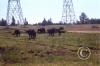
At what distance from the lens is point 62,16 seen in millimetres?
78562

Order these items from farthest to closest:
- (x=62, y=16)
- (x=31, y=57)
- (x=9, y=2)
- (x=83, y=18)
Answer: (x=83, y=18) < (x=62, y=16) < (x=9, y=2) < (x=31, y=57)

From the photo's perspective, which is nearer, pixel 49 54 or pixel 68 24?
pixel 49 54

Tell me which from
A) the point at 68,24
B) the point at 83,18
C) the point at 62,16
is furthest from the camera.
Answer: the point at 83,18

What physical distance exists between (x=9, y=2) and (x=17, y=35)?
27430 millimetres

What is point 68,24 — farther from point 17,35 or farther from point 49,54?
point 49,54

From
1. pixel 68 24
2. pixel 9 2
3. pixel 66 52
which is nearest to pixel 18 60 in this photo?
pixel 66 52

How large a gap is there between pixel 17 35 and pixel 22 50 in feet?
62.2

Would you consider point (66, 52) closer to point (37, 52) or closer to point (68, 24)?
point (37, 52)

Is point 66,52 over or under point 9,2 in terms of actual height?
under

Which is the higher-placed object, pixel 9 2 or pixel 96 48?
pixel 9 2

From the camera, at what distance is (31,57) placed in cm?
2106

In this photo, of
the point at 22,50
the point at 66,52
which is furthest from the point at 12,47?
the point at 66,52

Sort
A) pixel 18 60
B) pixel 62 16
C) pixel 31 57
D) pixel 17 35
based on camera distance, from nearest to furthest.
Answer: pixel 18 60, pixel 31 57, pixel 17 35, pixel 62 16

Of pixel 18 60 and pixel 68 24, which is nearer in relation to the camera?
pixel 18 60
